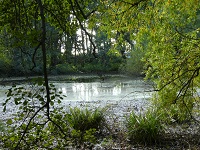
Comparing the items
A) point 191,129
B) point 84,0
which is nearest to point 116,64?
point 191,129

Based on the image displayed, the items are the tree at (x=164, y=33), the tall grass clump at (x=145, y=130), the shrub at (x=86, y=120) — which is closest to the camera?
the tree at (x=164, y=33)

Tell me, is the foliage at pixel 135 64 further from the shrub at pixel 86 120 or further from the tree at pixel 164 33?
the tree at pixel 164 33

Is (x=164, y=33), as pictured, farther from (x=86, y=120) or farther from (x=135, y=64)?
(x=135, y=64)

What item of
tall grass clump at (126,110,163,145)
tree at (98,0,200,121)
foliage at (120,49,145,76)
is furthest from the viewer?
foliage at (120,49,145,76)

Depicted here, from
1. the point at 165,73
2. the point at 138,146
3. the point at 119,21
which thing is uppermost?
the point at 119,21

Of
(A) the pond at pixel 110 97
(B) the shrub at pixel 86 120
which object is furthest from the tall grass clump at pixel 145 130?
(A) the pond at pixel 110 97

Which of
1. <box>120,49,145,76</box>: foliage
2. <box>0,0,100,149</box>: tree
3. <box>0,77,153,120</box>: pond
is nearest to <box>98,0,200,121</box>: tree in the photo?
<box>0,0,100,149</box>: tree

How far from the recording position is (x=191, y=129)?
552cm

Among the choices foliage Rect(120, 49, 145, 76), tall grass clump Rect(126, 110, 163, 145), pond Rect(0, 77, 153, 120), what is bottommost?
pond Rect(0, 77, 153, 120)

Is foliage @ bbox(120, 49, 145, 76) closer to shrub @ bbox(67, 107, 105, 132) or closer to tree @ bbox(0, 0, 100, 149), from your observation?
shrub @ bbox(67, 107, 105, 132)

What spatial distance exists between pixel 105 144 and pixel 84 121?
2.81 ft

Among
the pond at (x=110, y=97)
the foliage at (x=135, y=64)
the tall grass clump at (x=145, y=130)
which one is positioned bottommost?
the pond at (x=110, y=97)

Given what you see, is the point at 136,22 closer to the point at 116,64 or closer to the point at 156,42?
the point at 156,42

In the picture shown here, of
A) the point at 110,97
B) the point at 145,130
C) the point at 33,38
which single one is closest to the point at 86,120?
the point at 145,130
